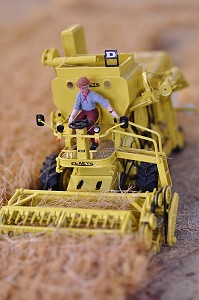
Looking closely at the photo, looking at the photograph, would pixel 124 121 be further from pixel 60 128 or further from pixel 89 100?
Result: pixel 60 128

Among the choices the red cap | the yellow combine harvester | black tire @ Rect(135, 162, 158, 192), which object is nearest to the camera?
the yellow combine harvester

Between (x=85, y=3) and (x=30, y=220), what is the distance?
15804 millimetres

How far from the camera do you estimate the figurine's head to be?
27.8 feet

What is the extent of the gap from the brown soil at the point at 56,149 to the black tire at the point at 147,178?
0.86m

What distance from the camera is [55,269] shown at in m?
6.71

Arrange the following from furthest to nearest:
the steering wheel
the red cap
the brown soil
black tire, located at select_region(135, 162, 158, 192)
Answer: black tire, located at select_region(135, 162, 158, 192) < the red cap < the steering wheel < the brown soil

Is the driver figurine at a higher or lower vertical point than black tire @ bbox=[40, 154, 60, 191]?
higher

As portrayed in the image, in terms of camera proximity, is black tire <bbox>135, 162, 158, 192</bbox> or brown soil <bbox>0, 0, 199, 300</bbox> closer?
brown soil <bbox>0, 0, 199, 300</bbox>

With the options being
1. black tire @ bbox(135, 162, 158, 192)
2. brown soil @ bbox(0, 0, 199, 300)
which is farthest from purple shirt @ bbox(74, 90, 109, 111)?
brown soil @ bbox(0, 0, 199, 300)

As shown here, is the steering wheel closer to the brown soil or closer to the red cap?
the red cap

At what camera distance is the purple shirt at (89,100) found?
28.3 feet

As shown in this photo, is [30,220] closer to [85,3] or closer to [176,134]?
[176,134]

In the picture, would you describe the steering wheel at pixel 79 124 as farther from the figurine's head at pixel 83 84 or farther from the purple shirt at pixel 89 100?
the figurine's head at pixel 83 84

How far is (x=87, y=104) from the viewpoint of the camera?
869 cm
